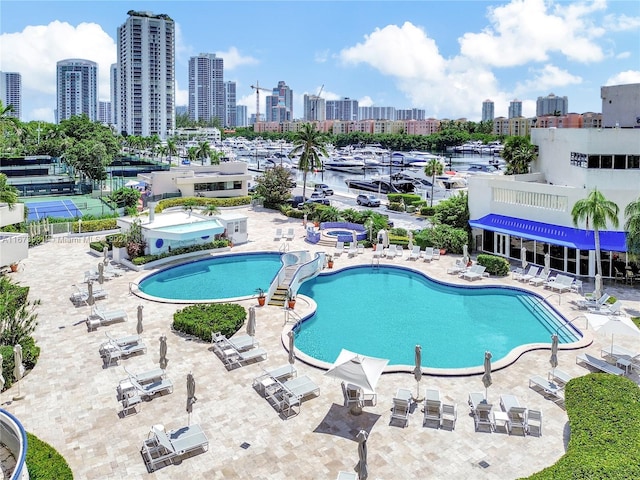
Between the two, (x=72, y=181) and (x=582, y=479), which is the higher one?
(x=72, y=181)

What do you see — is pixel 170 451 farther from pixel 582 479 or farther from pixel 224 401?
pixel 582 479

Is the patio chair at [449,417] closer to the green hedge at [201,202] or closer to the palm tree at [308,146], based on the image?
the palm tree at [308,146]

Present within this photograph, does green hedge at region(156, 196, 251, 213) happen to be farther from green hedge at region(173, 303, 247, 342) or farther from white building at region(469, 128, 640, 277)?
green hedge at region(173, 303, 247, 342)

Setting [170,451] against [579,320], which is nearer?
[170,451]

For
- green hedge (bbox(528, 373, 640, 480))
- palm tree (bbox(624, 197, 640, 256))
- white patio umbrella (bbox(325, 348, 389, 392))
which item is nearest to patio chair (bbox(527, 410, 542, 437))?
green hedge (bbox(528, 373, 640, 480))

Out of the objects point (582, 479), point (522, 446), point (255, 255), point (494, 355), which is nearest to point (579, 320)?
point (494, 355)

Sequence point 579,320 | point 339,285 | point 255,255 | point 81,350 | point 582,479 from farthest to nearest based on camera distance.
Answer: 1. point 255,255
2. point 339,285
3. point 579,320
4. point 81,350
5. point 582,479
